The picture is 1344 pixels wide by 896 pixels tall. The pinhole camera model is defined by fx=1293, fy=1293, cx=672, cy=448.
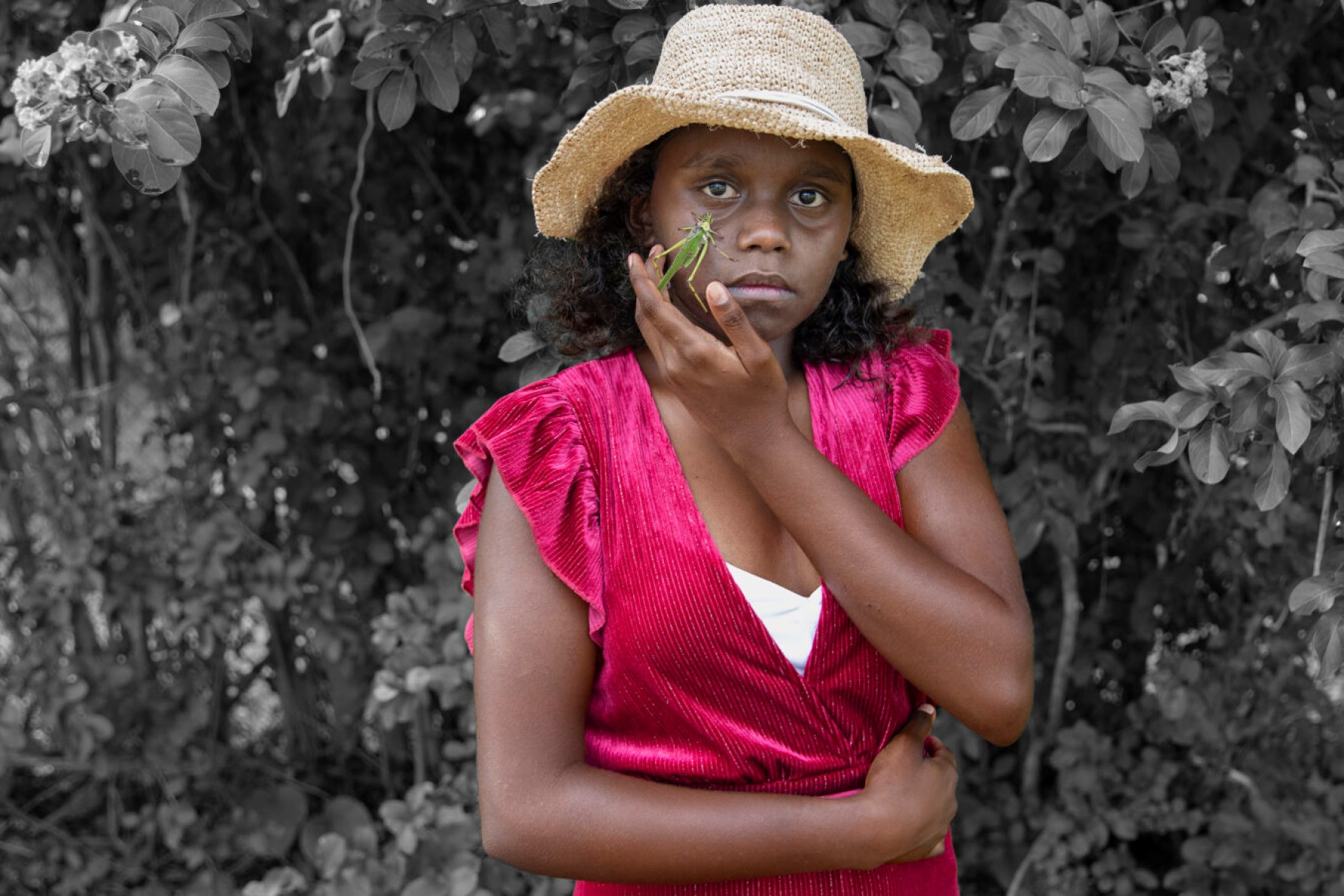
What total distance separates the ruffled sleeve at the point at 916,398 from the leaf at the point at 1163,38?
1.96 feet

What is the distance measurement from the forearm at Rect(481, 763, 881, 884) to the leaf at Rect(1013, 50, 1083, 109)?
0.92 m

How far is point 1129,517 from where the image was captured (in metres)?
2.89

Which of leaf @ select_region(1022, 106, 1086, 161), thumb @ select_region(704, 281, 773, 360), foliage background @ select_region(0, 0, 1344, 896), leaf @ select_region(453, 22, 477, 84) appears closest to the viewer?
thumb @ select_region(704, 281, 773, 360)

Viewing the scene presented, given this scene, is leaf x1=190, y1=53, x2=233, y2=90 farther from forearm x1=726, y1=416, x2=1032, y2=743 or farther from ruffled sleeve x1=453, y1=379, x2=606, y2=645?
forearm x1=726, y1=416, x2=1032, y2=743

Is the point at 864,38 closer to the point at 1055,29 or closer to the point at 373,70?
the point at 1055,29

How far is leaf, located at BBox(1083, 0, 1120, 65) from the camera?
1708 millimetres

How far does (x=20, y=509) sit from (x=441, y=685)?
4.81 ft

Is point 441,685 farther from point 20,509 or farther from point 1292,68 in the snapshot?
point 1292,68

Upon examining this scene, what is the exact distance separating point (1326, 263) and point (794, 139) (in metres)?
0.71

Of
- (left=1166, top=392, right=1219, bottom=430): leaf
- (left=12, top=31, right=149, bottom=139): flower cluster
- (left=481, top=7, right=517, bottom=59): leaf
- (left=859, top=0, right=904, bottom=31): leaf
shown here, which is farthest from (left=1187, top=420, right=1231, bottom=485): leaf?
(left=12, top=31, right=149, bottom=139): flower cluster

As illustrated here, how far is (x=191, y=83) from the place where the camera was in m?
1.42

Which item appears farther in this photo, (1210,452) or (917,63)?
(917,63)

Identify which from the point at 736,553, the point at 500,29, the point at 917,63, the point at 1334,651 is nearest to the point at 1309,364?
the point at 1334,651

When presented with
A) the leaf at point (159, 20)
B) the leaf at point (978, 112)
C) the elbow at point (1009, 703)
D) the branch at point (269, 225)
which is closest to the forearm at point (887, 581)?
the elbow at point (1009, 703)
